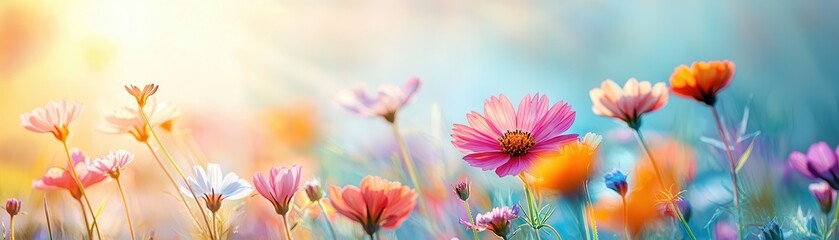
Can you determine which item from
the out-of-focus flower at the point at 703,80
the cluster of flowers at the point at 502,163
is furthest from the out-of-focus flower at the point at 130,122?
the out-of-focus flower at the point at 703,80

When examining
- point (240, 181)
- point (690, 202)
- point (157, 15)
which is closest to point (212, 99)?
point (157, 15)

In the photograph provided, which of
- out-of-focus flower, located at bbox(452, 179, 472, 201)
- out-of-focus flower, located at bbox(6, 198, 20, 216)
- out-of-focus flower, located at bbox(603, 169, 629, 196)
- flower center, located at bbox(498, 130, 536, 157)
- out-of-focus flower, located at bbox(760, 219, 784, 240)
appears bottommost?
out-of-focus flower, located at bbox(760, 219, 784, 240)

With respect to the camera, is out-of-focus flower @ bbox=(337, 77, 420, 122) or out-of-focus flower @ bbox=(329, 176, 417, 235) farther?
out-of-focus flower @ bbox=(337, 77, 420, 122)

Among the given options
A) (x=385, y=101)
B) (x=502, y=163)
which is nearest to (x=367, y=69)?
(x=385, y=101)

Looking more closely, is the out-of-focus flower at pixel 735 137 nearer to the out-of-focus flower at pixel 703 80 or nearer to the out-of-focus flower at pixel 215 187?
the out-of-focus flower at pixel 703 80

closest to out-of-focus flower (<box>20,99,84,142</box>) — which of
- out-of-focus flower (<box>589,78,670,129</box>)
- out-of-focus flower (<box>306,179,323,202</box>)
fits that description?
out-of-focus flower (<box>306,179,323,202</box>)

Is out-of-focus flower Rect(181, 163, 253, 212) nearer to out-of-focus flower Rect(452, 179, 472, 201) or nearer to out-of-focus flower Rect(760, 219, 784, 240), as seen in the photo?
out-of-focus flower Rect(452, 179, 472, 201)

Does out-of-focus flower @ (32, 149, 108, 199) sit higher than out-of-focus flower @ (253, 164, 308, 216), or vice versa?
out-of-focus flower @ (32, 149, 108, 199)
